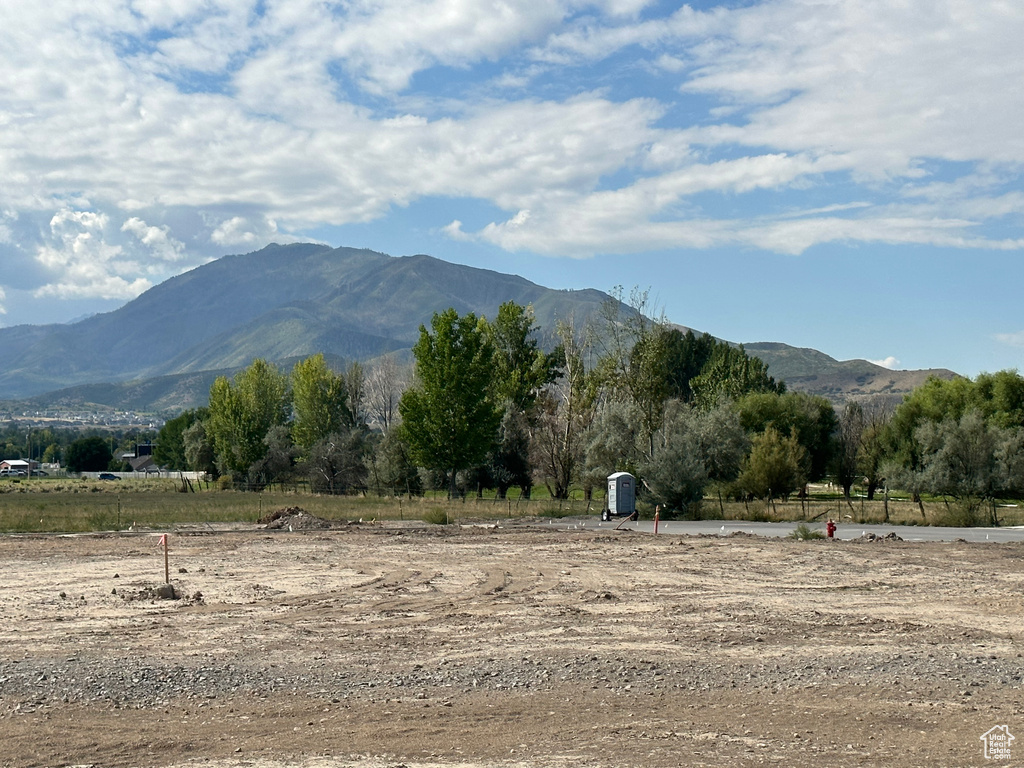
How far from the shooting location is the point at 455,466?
195 feet

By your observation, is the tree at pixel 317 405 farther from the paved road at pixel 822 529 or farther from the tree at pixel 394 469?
the paved road at pixel 822 529

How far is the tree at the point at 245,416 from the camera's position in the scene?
86.3 m

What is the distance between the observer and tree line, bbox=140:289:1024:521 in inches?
2189

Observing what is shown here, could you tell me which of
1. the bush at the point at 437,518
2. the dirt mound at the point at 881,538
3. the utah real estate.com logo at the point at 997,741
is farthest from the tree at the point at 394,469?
the utah real estate.com logo at the point at 997,741

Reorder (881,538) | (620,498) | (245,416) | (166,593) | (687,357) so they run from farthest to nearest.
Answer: (687,357), (245,416), (620,498), (881,538), (166,593)

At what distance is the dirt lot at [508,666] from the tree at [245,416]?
6266 cm

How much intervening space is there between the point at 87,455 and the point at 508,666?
507 ft

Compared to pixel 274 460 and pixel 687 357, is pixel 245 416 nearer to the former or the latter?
pixel 274 460

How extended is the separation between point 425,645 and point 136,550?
18352 millimetres

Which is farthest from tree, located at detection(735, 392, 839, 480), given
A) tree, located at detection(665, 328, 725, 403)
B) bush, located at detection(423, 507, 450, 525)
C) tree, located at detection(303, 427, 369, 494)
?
bush, located at detection(423, 507, 450, 525)

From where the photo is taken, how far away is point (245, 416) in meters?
86.2

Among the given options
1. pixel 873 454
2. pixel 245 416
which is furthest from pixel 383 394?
pixel 873 454

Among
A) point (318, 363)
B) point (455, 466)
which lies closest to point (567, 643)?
point (455, 466)

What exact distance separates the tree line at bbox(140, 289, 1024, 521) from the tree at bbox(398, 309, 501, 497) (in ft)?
0.30
